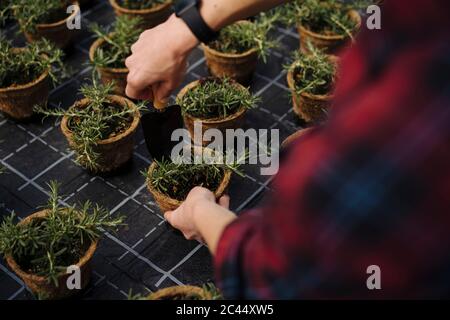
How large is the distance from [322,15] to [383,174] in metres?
3.08

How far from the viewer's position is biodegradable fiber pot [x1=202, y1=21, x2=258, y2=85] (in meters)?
3.98

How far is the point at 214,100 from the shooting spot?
3.63 meters

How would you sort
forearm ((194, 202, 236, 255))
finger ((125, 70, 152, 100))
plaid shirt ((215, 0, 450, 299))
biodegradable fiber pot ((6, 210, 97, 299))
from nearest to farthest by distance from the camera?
plaid shirt ((215, 0, 450, 299)) < forearm ((194, 202, 236, 255)) < finger ((125, 70, 152, 100)) < biodegradable fiber pot ((6, 210, 97, 299))

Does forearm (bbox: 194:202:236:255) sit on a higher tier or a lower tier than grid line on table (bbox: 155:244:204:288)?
higher

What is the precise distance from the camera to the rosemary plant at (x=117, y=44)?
154 inches

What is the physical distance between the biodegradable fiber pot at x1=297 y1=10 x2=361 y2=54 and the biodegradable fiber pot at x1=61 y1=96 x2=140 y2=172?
1.35 meters

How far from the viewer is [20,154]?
3.70 metres

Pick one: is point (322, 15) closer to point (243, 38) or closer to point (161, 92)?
point (243, 38)

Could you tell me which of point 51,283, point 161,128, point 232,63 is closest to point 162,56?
point 161,128

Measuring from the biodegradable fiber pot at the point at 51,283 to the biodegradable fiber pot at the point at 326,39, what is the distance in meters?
2.09

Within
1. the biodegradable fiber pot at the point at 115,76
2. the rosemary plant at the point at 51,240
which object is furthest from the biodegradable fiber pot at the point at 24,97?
the rosemary plant at the point at 51,240

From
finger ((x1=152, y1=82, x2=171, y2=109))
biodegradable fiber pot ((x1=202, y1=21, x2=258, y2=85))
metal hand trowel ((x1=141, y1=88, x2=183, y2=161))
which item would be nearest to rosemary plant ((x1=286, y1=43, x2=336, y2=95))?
biodegradable fiber pot ((x1=202, y1=21, x2=258, y2=85))

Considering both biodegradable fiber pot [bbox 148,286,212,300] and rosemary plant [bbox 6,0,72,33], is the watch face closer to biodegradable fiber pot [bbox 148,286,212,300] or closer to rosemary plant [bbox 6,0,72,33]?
biodegradable fiber pot [bbox 148,286,212,300]

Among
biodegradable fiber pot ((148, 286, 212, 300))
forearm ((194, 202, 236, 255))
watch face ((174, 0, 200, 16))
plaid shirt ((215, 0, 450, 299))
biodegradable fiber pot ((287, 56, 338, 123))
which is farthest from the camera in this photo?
biodegradable fiber pot ((287, 56, 338, 123))
